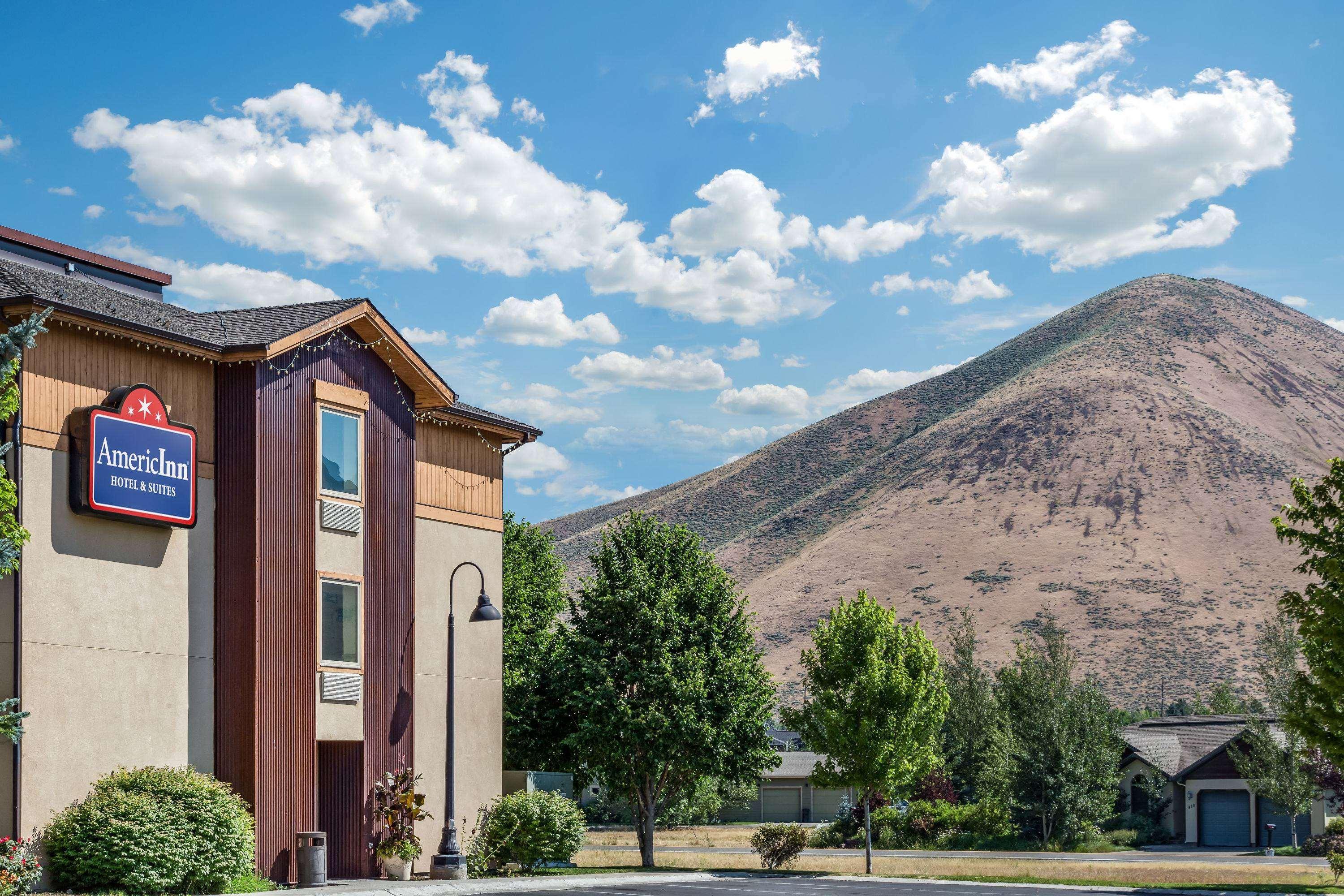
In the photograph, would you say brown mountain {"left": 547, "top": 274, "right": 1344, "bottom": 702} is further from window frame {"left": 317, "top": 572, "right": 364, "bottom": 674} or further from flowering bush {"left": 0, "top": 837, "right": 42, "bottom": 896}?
flowering bush {"left": 0, "top": 837, "right": 42, "bottom": 896}

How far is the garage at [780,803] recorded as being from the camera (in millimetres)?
68500

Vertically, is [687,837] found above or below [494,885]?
below

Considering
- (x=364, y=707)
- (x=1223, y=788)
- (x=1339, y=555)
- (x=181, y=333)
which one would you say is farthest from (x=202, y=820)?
(x=1223, y=788)

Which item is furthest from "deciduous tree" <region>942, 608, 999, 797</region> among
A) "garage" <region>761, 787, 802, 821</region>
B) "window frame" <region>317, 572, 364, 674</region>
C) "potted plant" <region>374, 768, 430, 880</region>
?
"window frame" <region>317, 572, 364, 674</region>

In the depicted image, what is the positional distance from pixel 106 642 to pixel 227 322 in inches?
276

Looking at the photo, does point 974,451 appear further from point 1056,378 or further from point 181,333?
point 181,333

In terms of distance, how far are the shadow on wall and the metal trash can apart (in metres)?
5.44

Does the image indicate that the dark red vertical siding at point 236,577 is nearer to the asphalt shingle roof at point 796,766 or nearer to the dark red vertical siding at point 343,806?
the dark red vertical siding at point 343,806

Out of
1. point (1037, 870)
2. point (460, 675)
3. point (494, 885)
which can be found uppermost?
point (460, 675)

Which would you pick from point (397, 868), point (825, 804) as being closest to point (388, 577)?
point (397, 868)

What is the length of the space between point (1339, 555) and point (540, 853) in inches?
675

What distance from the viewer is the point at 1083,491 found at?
415 feet

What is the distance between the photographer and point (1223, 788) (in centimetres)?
5275

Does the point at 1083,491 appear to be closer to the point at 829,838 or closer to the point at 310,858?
the point at 829,838
